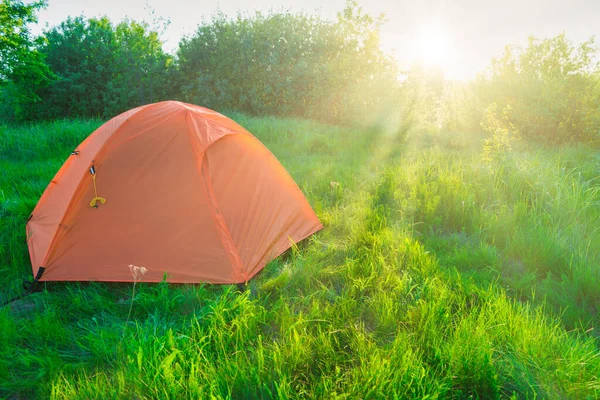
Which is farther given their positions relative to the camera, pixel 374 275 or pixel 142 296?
pixel 374 275

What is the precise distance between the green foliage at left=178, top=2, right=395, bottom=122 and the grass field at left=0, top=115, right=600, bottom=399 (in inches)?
304

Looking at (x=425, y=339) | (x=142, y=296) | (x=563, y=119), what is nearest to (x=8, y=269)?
(x=142, y=296)

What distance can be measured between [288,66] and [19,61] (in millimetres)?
10990

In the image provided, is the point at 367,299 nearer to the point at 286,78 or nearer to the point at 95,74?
the point at 286,78

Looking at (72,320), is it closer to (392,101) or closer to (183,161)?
(183,161)

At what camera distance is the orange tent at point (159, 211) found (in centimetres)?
290

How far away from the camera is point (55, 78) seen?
49.1 ft

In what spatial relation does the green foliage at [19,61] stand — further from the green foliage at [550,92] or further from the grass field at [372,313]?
the green foliage at [550,92]

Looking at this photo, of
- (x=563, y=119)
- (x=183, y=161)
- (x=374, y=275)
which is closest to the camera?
(x=374, y=275)

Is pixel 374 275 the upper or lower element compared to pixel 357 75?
lower

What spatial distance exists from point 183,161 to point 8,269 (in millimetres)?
1857

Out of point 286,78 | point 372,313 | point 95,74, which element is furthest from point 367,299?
point 95,74

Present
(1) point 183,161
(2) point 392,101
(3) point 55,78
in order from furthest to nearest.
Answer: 1. (3) point 55,78
2. (2) point 392,101
3. (1) point 183,161

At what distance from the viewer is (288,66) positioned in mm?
12648
